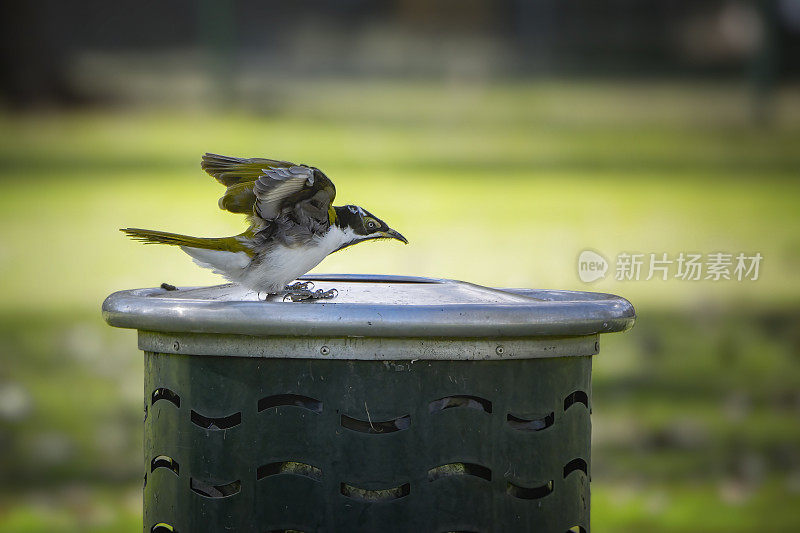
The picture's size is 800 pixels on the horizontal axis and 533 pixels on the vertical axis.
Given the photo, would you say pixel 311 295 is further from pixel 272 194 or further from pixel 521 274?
pixel 521 274

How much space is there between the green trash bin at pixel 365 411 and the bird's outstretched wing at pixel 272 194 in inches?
15.2

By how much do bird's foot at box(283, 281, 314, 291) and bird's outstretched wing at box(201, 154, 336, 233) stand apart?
0.50ft

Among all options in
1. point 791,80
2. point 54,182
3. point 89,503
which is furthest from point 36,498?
point 791,80

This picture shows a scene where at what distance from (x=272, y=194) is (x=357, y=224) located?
0.27m

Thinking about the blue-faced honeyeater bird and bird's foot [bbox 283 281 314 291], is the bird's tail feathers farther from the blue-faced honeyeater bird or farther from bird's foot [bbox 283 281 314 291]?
bird's foot [bbox 283 281 314 291]

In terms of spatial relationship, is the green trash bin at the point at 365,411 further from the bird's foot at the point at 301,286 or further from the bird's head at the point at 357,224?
the bird's head at the point at 357,224

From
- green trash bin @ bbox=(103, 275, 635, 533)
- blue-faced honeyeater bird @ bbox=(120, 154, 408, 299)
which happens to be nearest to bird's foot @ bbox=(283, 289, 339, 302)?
blue-faced honeyeater bird @ bbox=(120, 154, 408, 299)

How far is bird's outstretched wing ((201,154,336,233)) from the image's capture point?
2.27m

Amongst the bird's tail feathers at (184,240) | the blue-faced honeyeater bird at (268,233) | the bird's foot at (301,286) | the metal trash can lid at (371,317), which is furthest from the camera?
the bird's foot at (301,286)

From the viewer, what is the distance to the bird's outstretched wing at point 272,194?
2268 millimetres

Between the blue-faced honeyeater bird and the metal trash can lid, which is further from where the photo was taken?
the blue-faced honeyeater bird

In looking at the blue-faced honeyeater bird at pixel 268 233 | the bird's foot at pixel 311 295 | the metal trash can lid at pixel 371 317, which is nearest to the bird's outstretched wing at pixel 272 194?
the blue-faced honeyeater bird at pixel 268 233

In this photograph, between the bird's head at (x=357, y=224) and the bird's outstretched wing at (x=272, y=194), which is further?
the bird's head at (x=357, y=224)

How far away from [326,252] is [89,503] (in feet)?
8.05
